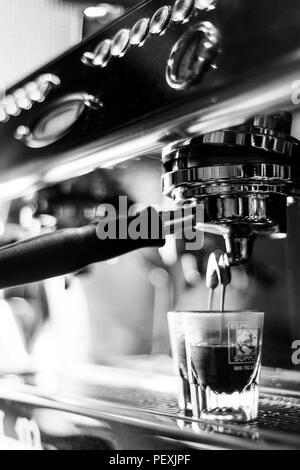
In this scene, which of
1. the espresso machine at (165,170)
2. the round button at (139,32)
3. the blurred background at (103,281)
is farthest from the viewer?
the blurred background at (103,281)

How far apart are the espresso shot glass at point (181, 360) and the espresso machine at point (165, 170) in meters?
0.02

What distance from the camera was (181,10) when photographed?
1.88ft

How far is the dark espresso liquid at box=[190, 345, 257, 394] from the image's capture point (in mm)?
585

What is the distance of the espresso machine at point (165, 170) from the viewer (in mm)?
513

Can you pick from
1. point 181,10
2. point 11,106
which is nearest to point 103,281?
point 11,106

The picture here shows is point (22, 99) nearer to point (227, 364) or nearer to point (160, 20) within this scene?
point (160, 20)

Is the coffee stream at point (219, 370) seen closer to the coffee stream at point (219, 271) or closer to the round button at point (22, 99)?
the coffee stream at point (219, 271)

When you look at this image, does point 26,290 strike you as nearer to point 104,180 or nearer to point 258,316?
point 104,180

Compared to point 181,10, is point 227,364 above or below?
below

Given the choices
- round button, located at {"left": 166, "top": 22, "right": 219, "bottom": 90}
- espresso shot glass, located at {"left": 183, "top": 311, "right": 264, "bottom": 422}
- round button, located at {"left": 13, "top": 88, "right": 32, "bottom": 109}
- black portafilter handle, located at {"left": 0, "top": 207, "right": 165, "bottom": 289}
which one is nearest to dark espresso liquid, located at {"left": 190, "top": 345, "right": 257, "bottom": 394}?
espresso shot glass, located at {"left": 183, "top": 311, "right": 264, "bottom": 422}

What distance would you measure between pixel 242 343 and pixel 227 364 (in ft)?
0.07

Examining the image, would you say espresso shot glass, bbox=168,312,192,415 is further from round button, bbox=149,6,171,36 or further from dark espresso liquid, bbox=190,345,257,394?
round button, bbox=149,6,171,36

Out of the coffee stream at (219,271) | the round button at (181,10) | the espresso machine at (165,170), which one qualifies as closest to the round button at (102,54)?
the espresso machine at (165,170)

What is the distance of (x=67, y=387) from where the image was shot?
2.51 ft
